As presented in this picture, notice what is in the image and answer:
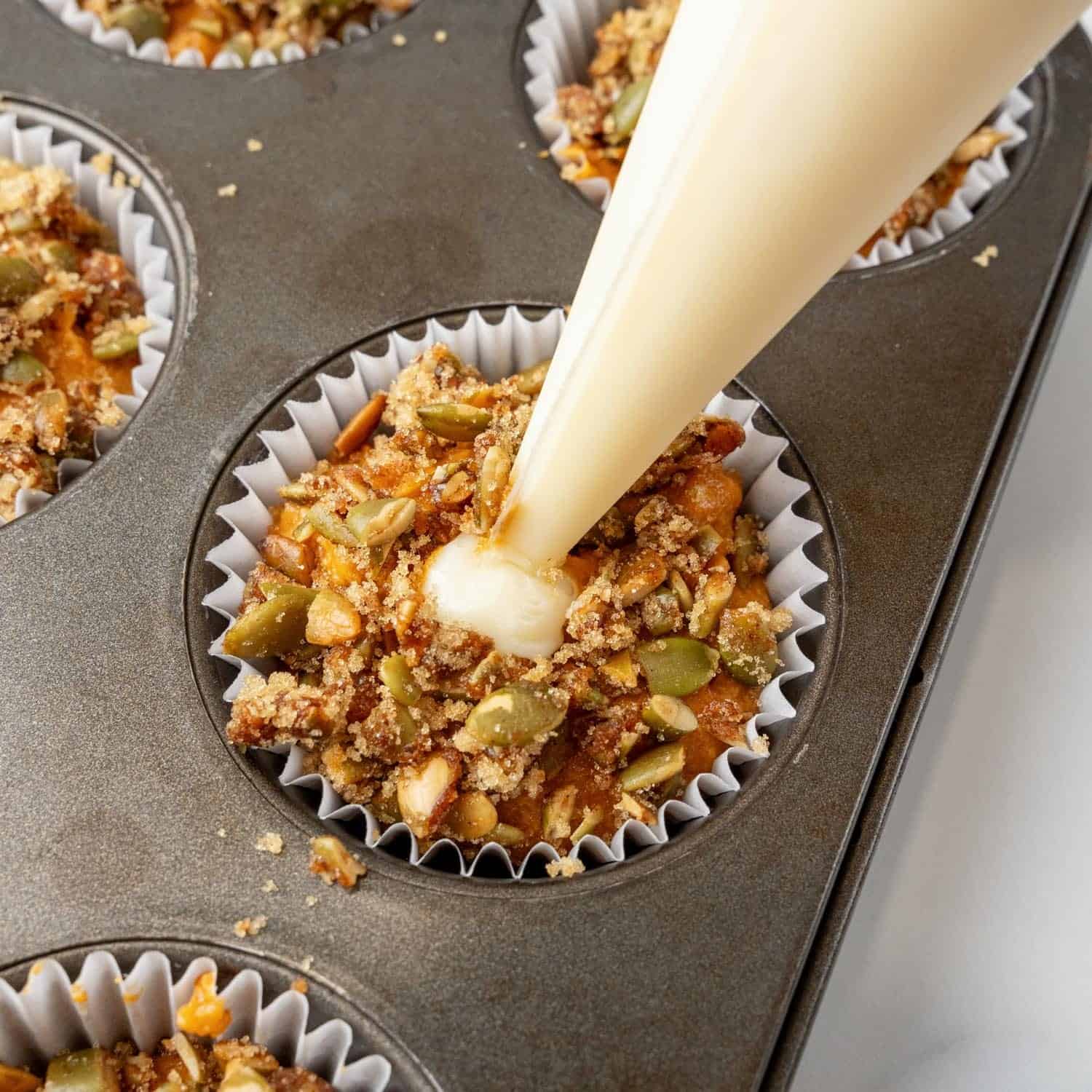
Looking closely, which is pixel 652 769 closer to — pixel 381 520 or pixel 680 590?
pixel 680 590

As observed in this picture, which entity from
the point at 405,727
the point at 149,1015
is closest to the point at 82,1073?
the point at 149,1015

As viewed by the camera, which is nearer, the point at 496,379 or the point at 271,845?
the point at 271,845

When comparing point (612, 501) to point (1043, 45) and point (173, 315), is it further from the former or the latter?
point (173, 315)

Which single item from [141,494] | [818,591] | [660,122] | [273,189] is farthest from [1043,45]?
[273,189]

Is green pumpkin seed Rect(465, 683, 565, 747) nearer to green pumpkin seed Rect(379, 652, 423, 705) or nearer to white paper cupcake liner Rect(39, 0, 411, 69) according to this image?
green pumpkin seed Rect(379, 652, 423, 705)

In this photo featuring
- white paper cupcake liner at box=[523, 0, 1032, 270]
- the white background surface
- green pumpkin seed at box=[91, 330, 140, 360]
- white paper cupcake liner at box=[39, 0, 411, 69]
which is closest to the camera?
the white background surface

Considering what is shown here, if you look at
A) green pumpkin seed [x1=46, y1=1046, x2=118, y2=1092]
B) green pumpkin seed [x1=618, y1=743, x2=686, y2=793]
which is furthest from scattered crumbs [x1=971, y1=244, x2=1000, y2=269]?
green pumpkin seed [x1=46, y1=1046, x2=118, y2=1092]
